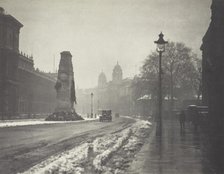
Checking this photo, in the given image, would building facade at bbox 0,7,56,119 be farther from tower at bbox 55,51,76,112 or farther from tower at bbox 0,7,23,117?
tower at bbox 55,51,76,112

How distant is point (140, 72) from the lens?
69812mm

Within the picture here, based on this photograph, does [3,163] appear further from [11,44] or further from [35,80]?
[35,80]

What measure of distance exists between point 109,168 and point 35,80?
8612 centimetres

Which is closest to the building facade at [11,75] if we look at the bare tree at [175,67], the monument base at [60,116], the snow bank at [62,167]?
the monument base at [60,116]

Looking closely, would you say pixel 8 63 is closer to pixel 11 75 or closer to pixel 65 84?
pixel 11 75

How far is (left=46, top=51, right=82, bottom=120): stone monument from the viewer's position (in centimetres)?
5316

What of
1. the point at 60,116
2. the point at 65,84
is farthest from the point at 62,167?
the point at 60,116

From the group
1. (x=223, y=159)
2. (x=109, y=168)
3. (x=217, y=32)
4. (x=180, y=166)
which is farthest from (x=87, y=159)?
(x=217, y=32)

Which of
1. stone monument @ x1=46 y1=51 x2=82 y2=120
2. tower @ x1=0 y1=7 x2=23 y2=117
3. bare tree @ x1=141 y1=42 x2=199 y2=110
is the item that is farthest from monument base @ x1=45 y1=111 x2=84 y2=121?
bare tree @ x1=141 y1=42 x2=199 y2=110

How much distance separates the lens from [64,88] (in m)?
53.9

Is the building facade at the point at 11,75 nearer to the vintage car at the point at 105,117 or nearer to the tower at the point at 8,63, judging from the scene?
the tower at the point at 8,63

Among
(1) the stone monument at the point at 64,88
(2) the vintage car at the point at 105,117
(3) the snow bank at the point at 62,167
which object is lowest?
(3) the snow bank at the point at 62,167

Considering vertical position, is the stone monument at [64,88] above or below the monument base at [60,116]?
above

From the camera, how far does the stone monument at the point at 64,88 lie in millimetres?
53156
